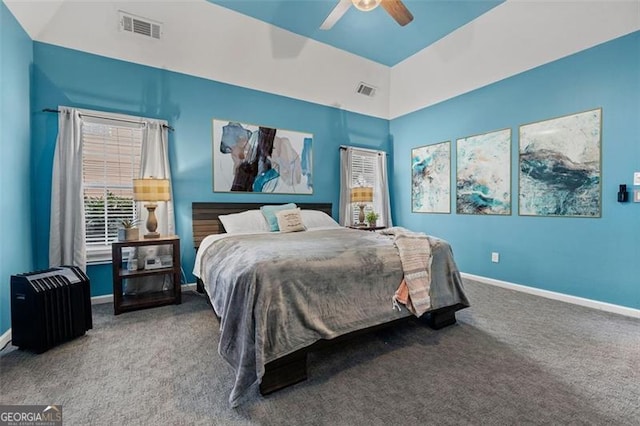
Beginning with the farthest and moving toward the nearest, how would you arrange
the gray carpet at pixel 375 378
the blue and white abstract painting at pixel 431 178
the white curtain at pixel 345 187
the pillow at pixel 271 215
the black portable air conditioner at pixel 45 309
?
the white curtain at pixel 345 187
the blue and white abstract painting at pixel 431 178
the pillow at pixel 271 215
the black portable air conditioner at pixel 45 309
the gray carpet at pixel 375 378

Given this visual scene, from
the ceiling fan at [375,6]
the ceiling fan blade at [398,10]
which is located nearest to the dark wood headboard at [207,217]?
the ceiling fan at [375,6]

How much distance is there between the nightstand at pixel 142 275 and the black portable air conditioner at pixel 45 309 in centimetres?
48

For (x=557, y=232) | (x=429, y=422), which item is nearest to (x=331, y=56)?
(x=557, y=232)

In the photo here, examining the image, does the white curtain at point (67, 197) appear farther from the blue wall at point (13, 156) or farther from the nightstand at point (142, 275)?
the nightstand at point (142, 275)

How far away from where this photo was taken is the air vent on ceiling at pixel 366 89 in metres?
4.84

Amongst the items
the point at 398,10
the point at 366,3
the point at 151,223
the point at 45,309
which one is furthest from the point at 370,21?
the point at 45,309

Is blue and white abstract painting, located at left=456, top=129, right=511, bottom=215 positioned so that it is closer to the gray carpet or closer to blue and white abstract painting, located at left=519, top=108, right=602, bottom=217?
blue and white abstract painting, located at left=519, top=108, right=602, bottom=217

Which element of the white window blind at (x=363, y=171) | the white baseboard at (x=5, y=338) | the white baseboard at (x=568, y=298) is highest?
the white window blind at (x=363, y=171)

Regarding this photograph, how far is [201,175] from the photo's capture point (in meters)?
3.62

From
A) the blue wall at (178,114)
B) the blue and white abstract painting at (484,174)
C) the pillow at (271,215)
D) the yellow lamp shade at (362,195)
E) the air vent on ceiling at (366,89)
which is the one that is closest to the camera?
the blue wall at (178,114)

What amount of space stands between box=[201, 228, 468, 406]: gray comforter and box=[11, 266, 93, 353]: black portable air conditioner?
108 centimetres

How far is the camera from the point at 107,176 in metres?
3.16

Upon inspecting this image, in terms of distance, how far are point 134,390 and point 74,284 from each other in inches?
47.7

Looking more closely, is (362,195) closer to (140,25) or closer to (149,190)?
(149,190)
